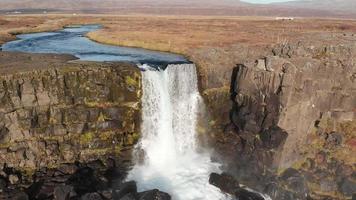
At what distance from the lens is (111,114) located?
147 feet

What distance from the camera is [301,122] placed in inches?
1722

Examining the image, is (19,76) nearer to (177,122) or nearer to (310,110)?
(177,122)

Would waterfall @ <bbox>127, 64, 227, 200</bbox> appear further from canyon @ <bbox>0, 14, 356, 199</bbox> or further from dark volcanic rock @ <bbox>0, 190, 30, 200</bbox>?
dark volcanic rock @ <bbox>0, 190, 30, 200</bbox>

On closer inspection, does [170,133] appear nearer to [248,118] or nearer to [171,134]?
[171,134]

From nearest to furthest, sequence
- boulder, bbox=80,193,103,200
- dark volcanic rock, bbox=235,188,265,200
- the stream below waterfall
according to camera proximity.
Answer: boulder, bbox=80,193,103,200
dark volcanic rock, bbox=235,188,265,200
the stream below waterfall

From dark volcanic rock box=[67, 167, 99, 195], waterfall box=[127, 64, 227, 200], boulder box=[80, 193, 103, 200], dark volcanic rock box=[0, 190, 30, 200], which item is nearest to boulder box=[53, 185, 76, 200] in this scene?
dark volcanic rock box=[67, 167, 99, 195]

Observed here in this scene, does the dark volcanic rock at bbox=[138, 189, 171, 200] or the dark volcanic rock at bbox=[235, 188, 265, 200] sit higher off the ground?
the dark volcanic rock at bbox=[138, 189, 171, 200]

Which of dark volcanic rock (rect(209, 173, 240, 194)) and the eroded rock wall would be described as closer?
the eroded rock wall

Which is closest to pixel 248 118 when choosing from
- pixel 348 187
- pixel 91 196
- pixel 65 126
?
pixel 348 187

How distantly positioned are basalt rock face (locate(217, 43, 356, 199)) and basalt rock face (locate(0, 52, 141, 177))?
13.0 meters

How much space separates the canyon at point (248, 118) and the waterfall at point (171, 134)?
1.58 metres

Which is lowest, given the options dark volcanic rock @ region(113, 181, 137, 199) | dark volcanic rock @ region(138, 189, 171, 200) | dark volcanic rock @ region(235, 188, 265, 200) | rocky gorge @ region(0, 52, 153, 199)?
dark volcanic rock @ region(235, 188, 265, 200)

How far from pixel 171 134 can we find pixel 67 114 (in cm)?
1229

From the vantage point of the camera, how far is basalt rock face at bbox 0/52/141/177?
4056 centimetres
